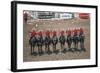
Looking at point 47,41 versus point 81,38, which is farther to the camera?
point 81,38

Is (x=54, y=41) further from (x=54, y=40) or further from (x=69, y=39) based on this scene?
(x=69, y=39)

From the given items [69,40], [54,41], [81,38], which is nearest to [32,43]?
[54,41]

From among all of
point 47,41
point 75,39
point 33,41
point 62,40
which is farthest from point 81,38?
point 33,41

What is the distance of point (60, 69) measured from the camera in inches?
66.5

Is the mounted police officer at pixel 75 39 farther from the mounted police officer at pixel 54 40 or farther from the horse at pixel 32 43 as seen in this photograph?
the horse at pixel 32 43

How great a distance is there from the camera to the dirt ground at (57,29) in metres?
1.60

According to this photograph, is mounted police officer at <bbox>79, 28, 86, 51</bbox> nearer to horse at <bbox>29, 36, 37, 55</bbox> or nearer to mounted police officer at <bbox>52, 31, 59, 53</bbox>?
mounted police officer at <bbox>52, 31, 59, 53</bbox>

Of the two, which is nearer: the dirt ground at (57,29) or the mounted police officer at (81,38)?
the dirt ground at (57,29)

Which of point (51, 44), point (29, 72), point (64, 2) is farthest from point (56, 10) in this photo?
point (29, 72)

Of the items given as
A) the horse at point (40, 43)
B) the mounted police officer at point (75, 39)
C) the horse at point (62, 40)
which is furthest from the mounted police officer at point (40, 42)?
the mounted police officer at point (75, 39)

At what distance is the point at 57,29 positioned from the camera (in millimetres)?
1686

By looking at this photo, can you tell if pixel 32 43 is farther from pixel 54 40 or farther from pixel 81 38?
pixel 81 38

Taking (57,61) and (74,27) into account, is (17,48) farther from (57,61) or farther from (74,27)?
(74,27)

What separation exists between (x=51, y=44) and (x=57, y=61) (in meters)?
0.13
